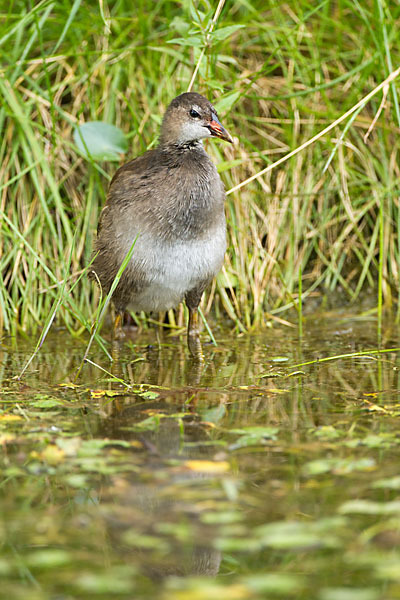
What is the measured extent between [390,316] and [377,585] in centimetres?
326

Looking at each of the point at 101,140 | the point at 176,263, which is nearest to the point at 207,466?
the point at 176,263

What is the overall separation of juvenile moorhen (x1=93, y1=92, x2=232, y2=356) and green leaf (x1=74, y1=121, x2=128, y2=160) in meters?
0.64

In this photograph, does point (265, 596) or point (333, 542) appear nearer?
point (265, 596)

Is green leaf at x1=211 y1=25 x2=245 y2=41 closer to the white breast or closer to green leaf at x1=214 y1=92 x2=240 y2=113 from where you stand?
green leaf at x1=214 y1=92 x2=240 y2=113

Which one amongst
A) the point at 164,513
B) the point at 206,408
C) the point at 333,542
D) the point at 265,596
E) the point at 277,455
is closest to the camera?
the point at 265,596

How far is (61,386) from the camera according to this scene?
3490 mm

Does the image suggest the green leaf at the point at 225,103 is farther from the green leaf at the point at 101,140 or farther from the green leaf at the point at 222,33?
the green leaf at the point at 101,140

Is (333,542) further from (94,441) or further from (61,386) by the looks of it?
(61,386)

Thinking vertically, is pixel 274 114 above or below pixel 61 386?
above

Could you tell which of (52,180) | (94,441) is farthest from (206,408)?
(52,180)

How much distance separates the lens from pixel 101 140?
480 centimetres

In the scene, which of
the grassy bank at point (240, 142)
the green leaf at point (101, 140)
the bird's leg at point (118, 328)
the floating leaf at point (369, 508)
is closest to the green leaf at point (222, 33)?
the grassy bank at point (240, 142)

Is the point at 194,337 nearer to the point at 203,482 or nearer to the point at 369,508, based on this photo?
the point at 203,482

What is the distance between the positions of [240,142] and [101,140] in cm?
95
